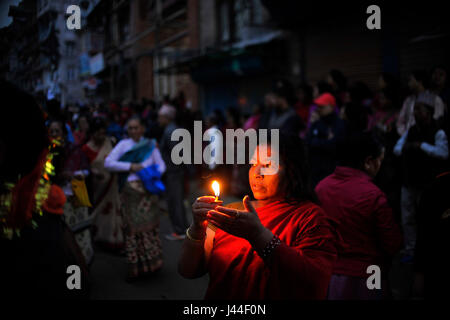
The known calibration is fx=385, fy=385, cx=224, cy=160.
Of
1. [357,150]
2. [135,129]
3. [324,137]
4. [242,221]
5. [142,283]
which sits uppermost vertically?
[135,129]

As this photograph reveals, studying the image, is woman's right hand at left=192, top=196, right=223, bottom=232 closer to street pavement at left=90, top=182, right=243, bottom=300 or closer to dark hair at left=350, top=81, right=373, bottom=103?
street pavement at left=90, top=182, right=243, bottom=300

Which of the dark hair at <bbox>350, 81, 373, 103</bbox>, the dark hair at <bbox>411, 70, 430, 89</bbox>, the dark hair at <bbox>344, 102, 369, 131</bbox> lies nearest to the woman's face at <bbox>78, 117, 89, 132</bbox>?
the dark hair at <bbox>344, 102, 369, 131</bbox>

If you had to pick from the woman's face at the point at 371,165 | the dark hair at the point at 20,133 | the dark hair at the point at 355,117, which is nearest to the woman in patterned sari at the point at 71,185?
the dark hair at the point at 20,133

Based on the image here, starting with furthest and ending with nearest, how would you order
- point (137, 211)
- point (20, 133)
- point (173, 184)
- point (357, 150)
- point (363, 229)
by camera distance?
1. point (173, 184)
2. point (137, 211)
3. point (357, 150)
4. point (363, 229)
5. point (20, 133)

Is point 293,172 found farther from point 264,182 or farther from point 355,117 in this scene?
point 355,117

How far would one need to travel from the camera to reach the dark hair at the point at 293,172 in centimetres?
172

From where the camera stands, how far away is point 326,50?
30.8 ft

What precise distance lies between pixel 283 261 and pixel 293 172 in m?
0.44

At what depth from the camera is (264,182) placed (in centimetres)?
170

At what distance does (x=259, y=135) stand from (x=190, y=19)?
14.3m

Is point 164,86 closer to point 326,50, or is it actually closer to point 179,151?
point 326,50

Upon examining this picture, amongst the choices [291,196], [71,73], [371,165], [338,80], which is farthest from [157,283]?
[338,80]

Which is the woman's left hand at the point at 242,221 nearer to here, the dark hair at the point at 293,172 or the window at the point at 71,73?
the dark hair at the point at 293,172

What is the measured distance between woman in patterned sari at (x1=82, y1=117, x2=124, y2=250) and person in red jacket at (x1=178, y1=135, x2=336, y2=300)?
150 inches
